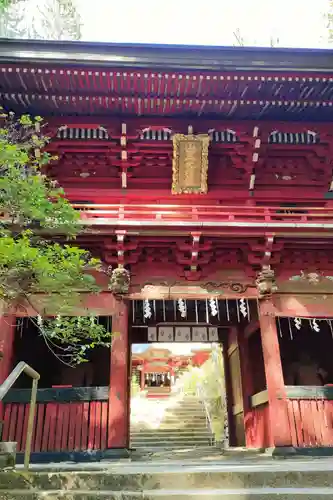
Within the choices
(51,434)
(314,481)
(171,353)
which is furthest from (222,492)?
(171,353)

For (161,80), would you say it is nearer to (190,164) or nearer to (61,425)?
(190,164)

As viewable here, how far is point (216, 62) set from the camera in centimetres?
985

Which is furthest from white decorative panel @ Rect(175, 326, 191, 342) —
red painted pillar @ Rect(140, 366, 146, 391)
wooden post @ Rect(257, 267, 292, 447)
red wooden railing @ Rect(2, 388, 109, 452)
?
red painted pillar @ Rect(140, 366, 146, 391)

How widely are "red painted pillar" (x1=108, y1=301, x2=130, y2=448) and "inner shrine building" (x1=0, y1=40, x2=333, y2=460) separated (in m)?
0.03

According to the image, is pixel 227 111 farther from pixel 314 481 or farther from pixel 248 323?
pixel 314 481

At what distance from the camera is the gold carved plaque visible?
436 inches

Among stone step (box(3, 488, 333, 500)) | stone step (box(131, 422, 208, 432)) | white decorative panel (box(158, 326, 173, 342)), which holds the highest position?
white decorative panel (box(158, 326, 173, 342))

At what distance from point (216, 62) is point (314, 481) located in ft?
29.6

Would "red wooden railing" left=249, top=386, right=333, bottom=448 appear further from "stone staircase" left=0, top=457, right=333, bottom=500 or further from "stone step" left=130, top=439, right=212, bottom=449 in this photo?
"stone step" left=130, top=439, right=212, bottom=449

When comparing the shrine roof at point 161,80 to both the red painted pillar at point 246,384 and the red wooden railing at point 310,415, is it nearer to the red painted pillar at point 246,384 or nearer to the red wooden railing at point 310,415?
the red painted pillar at point 246,384

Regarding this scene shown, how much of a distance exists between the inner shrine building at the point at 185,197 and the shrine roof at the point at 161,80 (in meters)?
0.04

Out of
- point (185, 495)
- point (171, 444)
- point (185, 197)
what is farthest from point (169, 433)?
point (185, 495)

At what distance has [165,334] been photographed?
1395cm

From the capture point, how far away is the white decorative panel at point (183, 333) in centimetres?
1396
